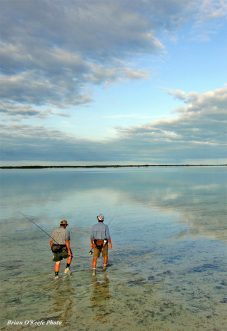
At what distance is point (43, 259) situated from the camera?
16.2m

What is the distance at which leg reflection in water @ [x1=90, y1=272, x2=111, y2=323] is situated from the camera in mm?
10180

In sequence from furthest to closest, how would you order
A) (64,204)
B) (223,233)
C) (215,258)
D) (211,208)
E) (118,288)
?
(64,204) → (211,208) → (223,233) → (215,258) → (118,288)

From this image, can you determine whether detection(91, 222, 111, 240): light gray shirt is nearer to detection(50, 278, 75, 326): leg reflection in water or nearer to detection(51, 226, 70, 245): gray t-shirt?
detection(51, 226, 70, 245): gray t-shirt

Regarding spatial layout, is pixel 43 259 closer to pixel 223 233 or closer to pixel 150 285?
pixel 150 285

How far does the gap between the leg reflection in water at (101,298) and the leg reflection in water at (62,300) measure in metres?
0.71

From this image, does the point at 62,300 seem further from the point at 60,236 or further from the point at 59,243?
the point at 60,236

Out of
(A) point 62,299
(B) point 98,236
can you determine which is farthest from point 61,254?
(A) point 62,299

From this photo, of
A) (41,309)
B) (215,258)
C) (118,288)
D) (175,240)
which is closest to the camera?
(41,309)

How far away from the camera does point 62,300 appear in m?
11.2

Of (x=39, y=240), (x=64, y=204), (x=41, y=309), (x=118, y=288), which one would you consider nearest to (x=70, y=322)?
(x=41, y=309)

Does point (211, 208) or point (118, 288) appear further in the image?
point (211, 208)

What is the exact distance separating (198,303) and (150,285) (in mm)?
2110

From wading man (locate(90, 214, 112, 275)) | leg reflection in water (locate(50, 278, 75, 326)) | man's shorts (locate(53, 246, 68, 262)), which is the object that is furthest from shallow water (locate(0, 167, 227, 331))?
wading man (locate(90, 214, 112, 275))

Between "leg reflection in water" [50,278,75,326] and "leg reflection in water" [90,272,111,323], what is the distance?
2.32 feet
